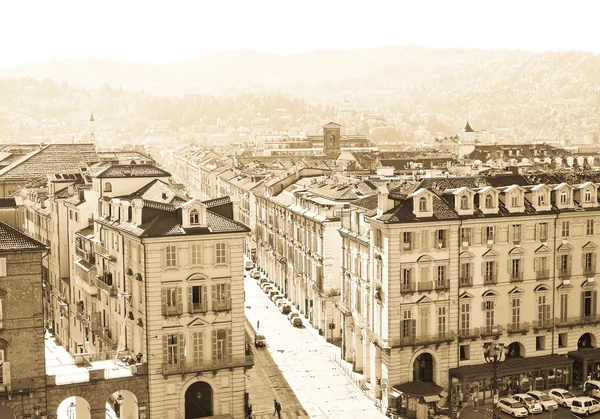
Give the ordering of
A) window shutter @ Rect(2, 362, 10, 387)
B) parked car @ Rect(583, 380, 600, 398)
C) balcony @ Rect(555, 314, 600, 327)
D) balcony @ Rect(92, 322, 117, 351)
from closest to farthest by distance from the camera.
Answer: window shutter @ Rect(2, 362, 10, 387)
balcony @ Rect(92, 322, 117, 351)
parked car @ Rect(583, 380, 600, 398)
balcony @ Rect(555, 314, 600, 327)

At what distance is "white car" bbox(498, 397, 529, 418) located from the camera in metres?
62.5

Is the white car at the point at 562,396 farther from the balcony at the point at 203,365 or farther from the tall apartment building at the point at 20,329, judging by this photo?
the tall apartment building at the point at 20,329

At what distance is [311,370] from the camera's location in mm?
74438

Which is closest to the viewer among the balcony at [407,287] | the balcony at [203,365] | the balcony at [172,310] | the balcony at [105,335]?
the balcony at [203,365]

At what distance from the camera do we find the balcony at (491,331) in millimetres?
67062

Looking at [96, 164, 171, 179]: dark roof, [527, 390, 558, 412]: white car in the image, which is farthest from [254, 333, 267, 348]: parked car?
[527, 390, 558, 412]: white car

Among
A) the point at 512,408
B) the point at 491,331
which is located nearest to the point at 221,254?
the point at 491,331

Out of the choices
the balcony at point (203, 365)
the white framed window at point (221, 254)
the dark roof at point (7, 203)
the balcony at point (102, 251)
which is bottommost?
the balcony at point (203, 365)

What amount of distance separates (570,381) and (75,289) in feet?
132

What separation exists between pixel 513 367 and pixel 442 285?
8116 mm

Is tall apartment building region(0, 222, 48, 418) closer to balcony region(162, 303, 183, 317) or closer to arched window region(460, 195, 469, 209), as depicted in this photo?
balcony region(162, 303, 183, 317)

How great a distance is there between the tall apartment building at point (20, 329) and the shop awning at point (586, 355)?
129 feet

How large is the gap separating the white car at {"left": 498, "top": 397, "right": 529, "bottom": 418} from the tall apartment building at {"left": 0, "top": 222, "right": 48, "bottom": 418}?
3094 cm

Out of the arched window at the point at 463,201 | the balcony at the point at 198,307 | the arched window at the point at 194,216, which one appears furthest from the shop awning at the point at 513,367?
the arched window at the point at 194,216
